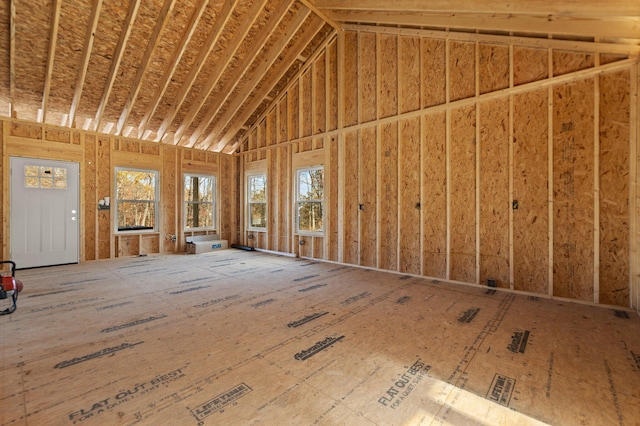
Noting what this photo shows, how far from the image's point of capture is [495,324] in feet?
Answer: 10.4

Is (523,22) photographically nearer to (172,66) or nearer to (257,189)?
(172,66)

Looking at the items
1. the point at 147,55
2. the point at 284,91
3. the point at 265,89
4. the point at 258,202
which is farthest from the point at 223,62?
the point at 258,202

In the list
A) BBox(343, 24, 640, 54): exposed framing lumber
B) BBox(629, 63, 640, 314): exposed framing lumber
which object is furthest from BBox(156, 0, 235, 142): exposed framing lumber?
BBox(629, 63, 640, 314): exposed framing lumber

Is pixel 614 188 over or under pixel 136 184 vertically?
under

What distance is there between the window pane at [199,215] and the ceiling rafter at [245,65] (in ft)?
6.88

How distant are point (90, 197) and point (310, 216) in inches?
216

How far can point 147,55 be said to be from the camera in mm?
5355

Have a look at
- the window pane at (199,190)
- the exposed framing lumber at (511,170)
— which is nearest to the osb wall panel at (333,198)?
the exposed framing lumber at (511,170)

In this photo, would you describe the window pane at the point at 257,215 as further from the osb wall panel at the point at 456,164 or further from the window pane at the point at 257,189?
the osb wall panel at the point at 456,164

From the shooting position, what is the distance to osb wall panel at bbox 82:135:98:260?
680 cm

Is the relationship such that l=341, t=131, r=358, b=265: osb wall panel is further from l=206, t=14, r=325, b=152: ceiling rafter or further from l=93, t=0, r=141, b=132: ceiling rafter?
l=93, t=0, r=141, b=132: ceiling rafter

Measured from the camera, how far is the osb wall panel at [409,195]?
5.38 meters

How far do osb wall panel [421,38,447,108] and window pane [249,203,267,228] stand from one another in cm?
567

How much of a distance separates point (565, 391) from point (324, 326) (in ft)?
6.61
